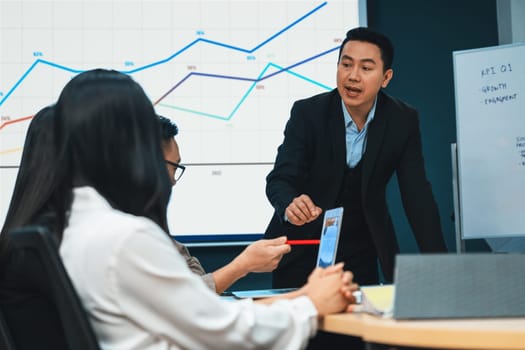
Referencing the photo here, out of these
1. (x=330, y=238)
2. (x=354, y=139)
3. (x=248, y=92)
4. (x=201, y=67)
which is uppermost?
(x=201, y=67)

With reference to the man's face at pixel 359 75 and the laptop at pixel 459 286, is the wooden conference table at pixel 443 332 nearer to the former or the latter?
the laptop at pixel 459 286

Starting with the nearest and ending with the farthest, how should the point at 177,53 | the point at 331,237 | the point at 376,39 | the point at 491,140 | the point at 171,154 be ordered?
the point at 331,237
the point at 171,154
the point at 376,39
the point at 491,140
the point at 177,53

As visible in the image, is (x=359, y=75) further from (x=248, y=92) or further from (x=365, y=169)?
(x=248, y=92)

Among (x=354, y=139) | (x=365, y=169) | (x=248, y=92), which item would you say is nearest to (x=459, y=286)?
(x=365, y=169)

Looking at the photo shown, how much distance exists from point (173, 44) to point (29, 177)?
245 cm

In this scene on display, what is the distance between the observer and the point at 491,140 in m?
3.43

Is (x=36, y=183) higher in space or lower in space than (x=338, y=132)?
lower

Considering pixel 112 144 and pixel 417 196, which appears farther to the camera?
pixel 417 196

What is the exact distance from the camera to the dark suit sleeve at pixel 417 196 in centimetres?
276

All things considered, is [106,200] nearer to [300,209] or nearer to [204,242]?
[300,209]

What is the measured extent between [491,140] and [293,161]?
1111 mm

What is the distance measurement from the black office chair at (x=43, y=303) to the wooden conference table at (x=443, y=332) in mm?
456

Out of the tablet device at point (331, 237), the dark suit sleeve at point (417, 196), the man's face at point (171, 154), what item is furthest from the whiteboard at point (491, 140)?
the tablet device at point (331, 237)

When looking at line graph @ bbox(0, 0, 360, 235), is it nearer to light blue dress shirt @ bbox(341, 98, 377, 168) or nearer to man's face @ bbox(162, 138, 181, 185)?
light blue dress shirt @ bbox(341, 98, 377, 168)
